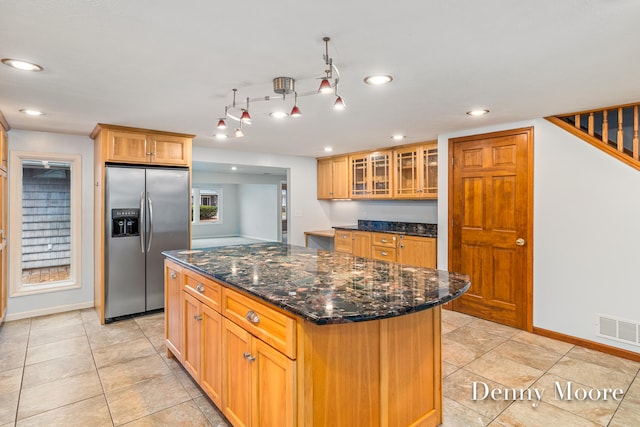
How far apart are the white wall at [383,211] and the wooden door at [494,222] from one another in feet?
3.43

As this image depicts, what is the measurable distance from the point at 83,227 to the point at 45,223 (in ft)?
1.46

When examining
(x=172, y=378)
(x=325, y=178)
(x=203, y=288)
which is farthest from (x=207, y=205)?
(x=203, y=288)

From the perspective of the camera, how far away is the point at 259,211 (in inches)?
437

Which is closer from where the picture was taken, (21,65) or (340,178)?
(21,65)

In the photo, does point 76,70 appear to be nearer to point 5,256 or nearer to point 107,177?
point 107,177

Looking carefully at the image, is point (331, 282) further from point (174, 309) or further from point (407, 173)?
point (407, 173)

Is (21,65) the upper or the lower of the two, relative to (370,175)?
upper

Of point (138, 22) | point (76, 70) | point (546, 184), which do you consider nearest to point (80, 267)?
point (76, 70)

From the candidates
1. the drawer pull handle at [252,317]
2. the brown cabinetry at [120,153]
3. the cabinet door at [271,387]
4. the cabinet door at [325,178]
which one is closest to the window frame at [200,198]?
the cabinet door at [325,178]

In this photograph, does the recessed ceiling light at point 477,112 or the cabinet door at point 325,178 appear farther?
the cabinet door at point 325,178

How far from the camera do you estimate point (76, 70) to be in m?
2.20

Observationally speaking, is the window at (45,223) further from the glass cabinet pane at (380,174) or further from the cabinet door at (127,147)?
the glass cabinet pane at (380,174)

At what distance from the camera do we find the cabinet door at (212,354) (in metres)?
2.10

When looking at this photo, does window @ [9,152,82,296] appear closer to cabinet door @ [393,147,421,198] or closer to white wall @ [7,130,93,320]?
white wall @ [7,130,93,320]
